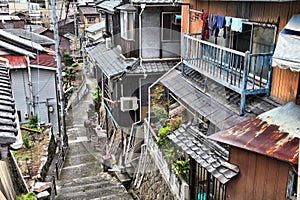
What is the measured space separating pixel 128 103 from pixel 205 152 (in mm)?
7998

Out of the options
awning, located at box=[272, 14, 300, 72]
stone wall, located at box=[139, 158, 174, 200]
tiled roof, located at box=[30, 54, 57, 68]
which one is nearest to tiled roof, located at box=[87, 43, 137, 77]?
tiled roof, located at box=[30, 54, 57, 68]

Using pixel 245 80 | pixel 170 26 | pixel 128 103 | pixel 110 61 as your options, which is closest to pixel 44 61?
pixel 110 61

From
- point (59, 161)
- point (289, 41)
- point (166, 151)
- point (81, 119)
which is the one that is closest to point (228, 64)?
point (289, 41)

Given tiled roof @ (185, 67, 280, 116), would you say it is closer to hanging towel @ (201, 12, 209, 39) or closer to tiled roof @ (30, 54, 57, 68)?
hanging towel @ (201, 12, 209, 39)

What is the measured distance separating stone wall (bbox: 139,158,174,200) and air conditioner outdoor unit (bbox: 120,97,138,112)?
3.49 m

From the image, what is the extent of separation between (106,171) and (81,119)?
50.5 ft

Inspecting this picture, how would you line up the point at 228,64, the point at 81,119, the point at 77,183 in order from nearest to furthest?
the point at 228,64, the point at 77,183, the point at 81,119

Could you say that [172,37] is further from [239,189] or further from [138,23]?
[239,189]

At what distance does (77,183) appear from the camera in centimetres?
1554

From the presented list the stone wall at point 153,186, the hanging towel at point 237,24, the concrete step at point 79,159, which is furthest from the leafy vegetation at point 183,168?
the concrete step at point 79,159

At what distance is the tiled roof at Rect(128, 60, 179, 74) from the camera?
15438 mm

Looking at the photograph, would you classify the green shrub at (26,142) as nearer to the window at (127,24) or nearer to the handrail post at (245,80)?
the window at (127,24)

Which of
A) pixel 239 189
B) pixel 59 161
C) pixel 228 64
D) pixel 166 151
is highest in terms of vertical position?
pixel 228 64

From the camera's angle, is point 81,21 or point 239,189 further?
point 81,21
